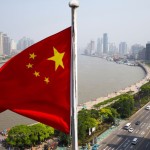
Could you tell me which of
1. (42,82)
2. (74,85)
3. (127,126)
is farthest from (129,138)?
(74,85)

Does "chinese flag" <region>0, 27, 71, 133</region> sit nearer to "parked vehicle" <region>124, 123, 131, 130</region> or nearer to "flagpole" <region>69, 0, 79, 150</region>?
"flagpole" <region>69, 0, 79, 150</region>

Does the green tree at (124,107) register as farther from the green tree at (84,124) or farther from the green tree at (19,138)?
the green tree at (19,138)

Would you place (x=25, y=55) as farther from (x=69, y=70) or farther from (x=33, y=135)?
(x=33, y=135)

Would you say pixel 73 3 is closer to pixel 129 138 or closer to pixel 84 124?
pixel 84 124

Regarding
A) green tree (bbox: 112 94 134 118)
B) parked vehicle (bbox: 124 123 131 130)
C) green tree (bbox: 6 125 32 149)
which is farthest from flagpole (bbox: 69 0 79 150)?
green tree (bbox: 112 94 134 118)

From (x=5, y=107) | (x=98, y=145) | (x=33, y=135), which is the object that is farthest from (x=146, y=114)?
(x=5, y=107)

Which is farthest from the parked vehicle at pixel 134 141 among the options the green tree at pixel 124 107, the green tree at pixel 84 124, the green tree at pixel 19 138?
the green tree at pixel 19 138
